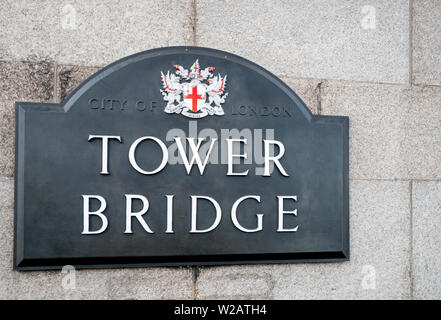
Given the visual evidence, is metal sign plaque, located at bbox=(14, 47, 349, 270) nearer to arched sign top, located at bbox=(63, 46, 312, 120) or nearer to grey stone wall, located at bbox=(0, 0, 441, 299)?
arched sign top, located at bbox=(63, 46, 312, 120)

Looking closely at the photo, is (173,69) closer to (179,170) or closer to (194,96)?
(194,96)

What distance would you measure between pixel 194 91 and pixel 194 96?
1.7 inches

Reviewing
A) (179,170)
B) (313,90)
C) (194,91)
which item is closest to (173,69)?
(194,91)

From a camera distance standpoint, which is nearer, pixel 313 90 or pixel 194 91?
pixel 194 91

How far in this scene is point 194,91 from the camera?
3422 mm

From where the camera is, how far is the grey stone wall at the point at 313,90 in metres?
3.35

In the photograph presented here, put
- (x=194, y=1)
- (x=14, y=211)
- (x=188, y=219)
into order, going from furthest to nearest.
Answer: (x=194, y=1), (x=188, y=219), (x=14, y=211)

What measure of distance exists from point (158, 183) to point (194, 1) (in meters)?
1.66

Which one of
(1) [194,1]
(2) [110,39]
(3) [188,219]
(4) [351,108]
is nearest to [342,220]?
(4) [351,108]

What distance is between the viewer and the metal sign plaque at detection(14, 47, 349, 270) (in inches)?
125

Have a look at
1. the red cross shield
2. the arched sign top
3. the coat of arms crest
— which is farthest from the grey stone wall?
the red cross shield

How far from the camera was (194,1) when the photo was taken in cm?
360

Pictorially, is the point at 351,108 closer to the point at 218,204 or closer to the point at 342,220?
the point at 342,220

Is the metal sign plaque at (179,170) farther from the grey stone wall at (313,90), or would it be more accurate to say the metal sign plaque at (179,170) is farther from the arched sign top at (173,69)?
the grey stone wall at (313,90)
